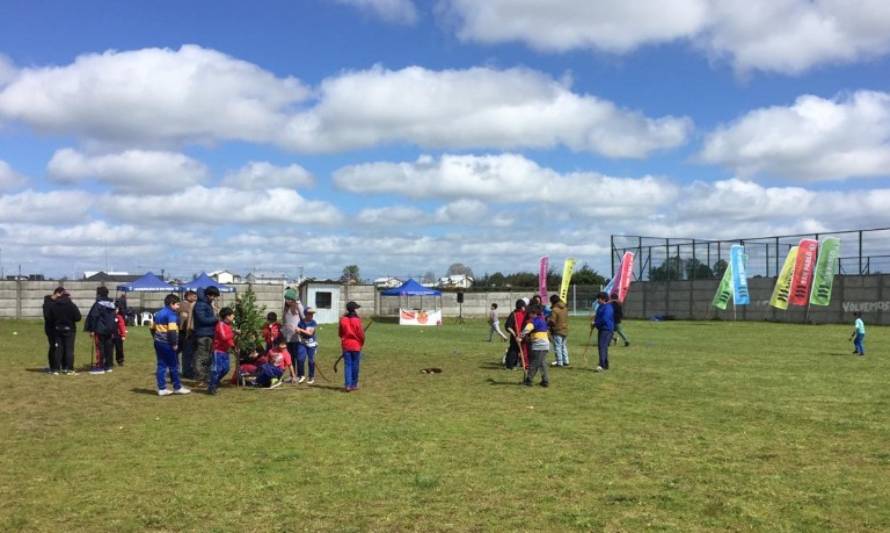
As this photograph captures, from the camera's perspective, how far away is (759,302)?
4431 cm

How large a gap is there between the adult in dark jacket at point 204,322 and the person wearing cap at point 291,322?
4.20ft

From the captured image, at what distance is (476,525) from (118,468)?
3.91 m

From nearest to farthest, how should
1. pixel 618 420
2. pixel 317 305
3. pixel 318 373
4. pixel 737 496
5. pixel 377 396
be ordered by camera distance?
1. pixel 737 496
2. pixel 618 420
3. pixel 377 396
4. pixel 318 373
5. pixel 317 305

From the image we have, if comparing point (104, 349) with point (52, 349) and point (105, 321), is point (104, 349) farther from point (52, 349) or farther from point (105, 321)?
point (52, 349)

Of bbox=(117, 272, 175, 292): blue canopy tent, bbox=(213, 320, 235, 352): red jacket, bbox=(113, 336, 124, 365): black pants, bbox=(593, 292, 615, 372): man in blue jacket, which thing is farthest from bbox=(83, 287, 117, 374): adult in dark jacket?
bbox=(117, 272, 175, 292): blue canopy tent

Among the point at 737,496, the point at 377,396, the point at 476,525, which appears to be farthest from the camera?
the point at 377,396

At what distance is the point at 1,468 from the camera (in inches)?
292

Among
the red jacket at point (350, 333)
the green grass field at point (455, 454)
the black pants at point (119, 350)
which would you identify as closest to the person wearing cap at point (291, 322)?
the green grass field at point (455, 454)

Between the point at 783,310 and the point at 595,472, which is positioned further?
the point at 783,310

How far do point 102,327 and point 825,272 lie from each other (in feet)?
116

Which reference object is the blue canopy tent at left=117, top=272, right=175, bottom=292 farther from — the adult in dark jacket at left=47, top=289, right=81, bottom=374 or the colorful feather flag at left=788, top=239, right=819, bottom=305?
the colorful feather flag at left=788, top=239, right=819, bottom=305

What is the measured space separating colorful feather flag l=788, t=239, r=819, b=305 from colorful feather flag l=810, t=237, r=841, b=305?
35 cm

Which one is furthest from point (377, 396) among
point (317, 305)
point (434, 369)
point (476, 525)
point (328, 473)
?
point (317, 305)

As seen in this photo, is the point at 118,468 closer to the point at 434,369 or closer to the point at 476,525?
the point at 476,525
